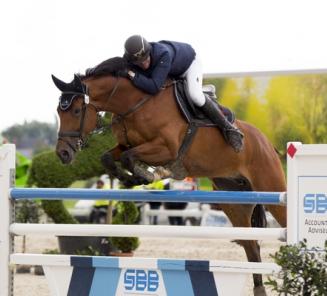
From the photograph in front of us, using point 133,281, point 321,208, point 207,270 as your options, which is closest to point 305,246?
point 321,208

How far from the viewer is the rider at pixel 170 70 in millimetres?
5070

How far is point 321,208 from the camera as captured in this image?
350cm

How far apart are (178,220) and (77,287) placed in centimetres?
1044

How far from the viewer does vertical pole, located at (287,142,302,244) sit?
356 cm

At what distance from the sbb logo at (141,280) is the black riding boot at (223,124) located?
1.83 m

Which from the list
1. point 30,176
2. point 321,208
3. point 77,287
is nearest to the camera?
point 321,208

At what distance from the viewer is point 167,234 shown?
392 cm

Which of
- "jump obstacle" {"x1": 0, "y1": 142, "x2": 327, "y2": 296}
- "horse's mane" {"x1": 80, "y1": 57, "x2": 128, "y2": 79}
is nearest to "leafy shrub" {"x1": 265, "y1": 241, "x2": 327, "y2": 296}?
"jump obstacle" {"x1": 0, "y1": 142, "x2": 327, "y2": 296}

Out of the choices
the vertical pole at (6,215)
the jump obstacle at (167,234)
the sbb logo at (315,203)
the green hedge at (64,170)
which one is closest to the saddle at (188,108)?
the jump obstacle at (167,234)

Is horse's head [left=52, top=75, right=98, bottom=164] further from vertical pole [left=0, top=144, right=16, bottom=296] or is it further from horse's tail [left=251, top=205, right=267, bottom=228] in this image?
horse's tail [left=251, top=205, right=267, bottom=228]

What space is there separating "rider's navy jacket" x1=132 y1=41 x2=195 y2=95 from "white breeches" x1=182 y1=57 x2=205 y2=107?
0.29 feet

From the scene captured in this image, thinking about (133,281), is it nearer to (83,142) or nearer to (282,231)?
(282,231)

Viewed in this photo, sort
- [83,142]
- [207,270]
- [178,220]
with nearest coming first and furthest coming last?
[207,270], [83,142], [178,220]

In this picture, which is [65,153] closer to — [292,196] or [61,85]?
[61,85]
